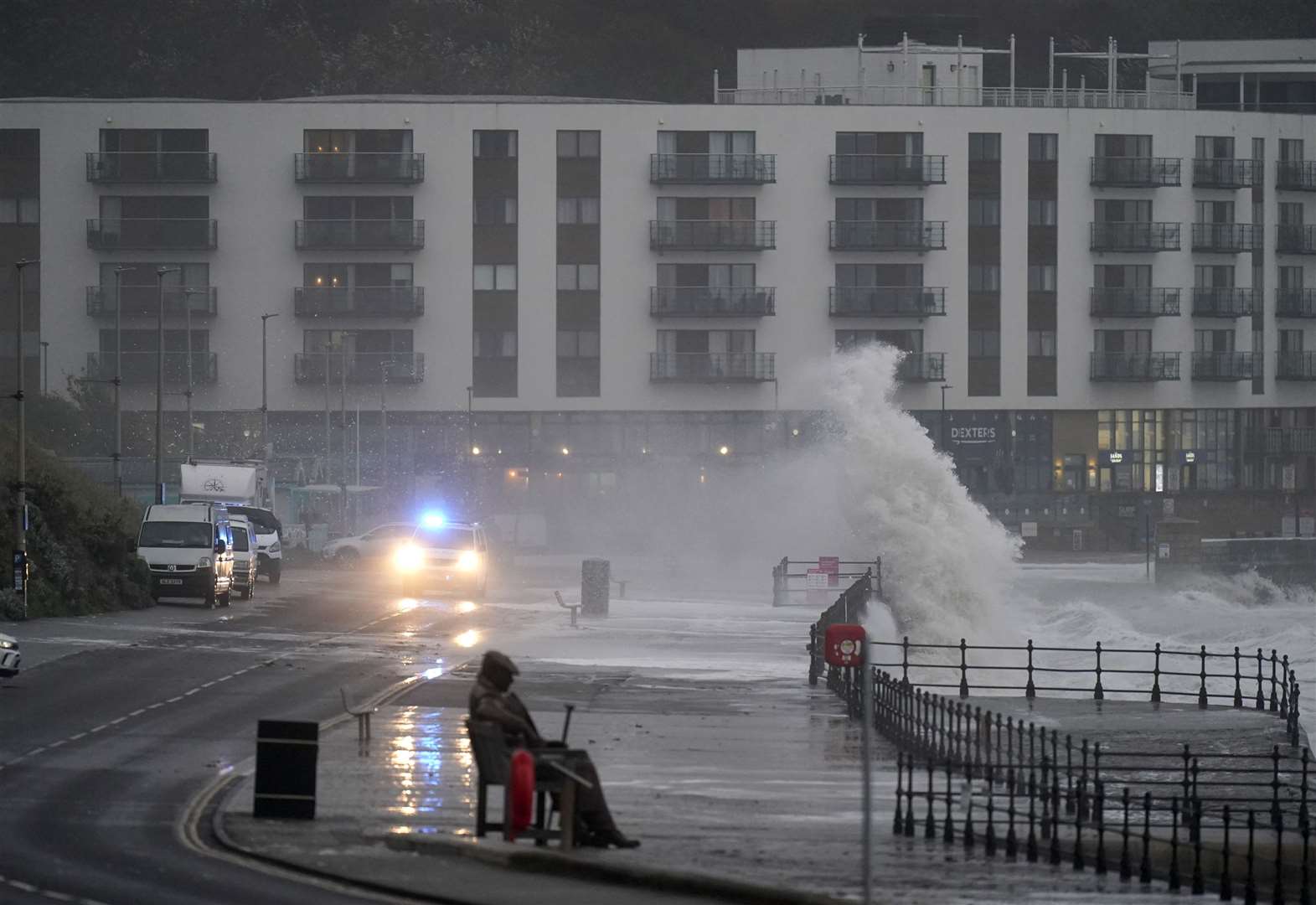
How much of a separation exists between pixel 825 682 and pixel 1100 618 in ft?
100

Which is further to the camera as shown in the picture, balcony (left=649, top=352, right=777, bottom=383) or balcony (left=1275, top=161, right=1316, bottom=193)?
balcony (left=1275, top=161, right=1316, bottom=193)

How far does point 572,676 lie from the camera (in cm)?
3225

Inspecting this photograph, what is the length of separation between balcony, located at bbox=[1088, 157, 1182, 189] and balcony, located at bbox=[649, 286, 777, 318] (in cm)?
Result: 1696

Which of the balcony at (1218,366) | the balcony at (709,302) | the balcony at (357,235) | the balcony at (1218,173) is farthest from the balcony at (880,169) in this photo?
the balcony at (357,235)

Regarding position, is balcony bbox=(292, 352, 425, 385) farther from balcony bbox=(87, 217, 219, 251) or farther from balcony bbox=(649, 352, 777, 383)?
balcony bbox=(649, 352, 777, 383)

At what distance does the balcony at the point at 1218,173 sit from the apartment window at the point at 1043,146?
7226 mm

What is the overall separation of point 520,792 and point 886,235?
79.2 metres

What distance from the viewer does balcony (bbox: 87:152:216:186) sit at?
3501 inches

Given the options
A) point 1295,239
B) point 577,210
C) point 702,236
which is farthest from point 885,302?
point 1295,239

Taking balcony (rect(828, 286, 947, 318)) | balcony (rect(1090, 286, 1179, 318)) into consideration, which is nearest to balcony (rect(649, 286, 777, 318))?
balcony (rect(828, 286, 947, 318))

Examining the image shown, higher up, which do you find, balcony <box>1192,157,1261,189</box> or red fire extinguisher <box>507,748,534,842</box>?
balcony <box>1192,157,1261,189</box>

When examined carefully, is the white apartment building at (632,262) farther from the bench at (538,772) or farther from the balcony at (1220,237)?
the bench at (538,772)

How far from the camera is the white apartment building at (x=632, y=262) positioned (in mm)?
90125

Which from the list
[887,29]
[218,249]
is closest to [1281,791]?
[218,249]
